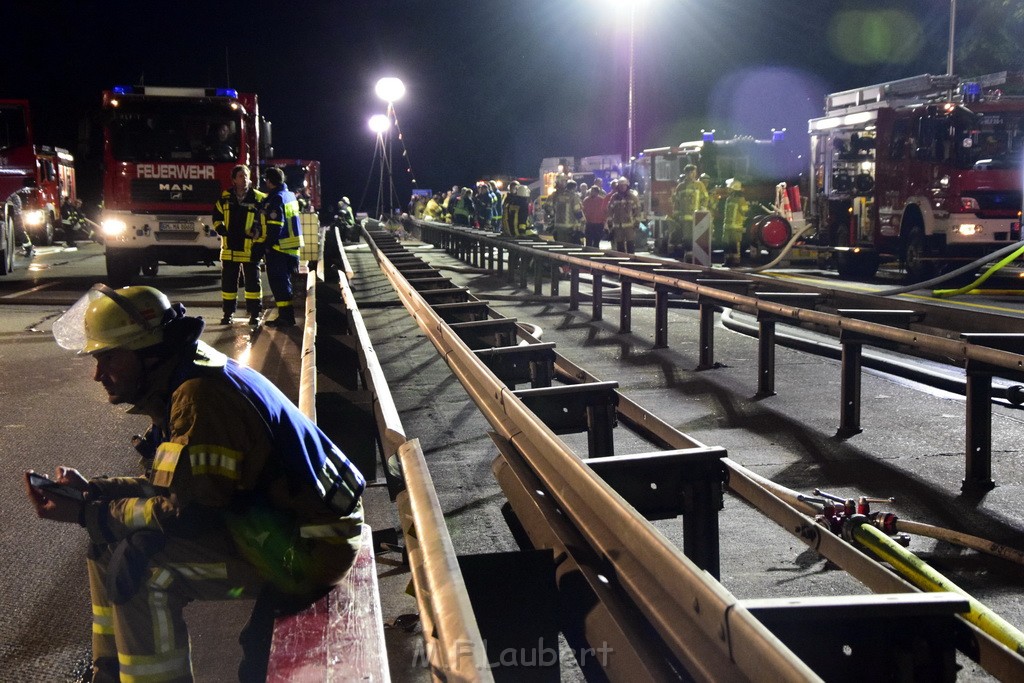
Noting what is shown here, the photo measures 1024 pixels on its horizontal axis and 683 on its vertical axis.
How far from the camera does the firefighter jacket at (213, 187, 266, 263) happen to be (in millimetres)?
13852

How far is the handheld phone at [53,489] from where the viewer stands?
11.8 ft

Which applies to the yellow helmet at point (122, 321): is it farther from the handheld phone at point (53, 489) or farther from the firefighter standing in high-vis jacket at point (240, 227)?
the firefighter standing in high-vis jacket at point (240, 227)

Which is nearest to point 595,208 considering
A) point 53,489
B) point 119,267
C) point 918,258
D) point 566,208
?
point 566,208

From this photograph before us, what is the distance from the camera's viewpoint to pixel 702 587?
2.65 m

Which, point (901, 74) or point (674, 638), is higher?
point (901, 74)

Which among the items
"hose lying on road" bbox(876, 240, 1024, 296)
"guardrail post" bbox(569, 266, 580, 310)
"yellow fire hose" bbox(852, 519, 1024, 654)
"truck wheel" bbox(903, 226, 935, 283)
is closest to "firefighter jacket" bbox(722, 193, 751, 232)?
"truck wheel" bbox(903, 226, 935, 283)

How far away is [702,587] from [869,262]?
69.5ft

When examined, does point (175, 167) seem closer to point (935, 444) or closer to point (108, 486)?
point (935, 444)

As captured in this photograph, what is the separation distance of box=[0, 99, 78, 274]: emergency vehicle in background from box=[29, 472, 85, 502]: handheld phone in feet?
67.4

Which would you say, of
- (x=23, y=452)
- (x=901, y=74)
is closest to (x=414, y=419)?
(x=23, y=452)

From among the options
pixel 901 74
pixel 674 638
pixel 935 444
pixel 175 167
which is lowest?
pixel 935 444

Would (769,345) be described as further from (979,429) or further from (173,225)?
(173,225)

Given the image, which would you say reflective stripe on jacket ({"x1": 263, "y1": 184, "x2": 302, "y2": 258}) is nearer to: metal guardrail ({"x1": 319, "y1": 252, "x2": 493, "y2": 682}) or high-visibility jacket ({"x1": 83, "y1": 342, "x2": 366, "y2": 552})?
metal guardrail ({"x1": 319, "y1": 252, "x2": 493, "y2": 682})

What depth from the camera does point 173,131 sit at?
2012 cm
